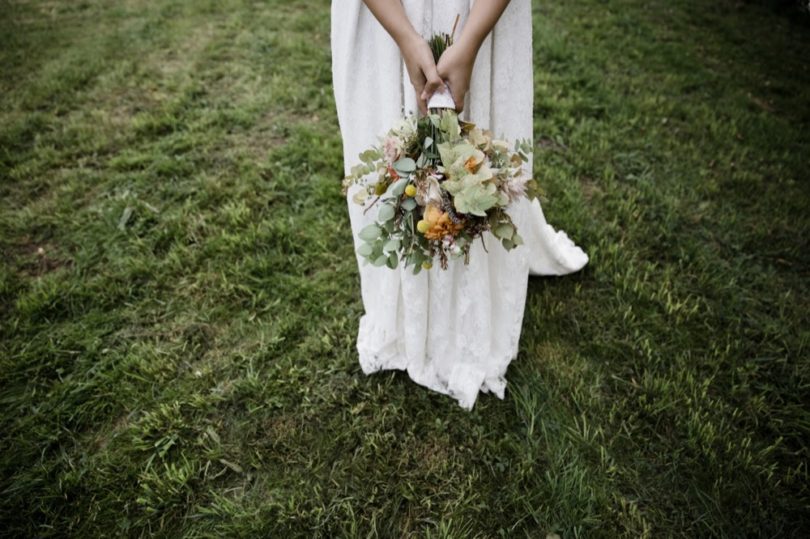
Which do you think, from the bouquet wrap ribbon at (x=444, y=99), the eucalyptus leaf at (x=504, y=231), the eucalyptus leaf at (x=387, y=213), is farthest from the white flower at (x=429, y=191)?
the bouquet wrap ribbon at (x=444, y=99)

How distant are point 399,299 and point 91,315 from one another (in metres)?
1.91

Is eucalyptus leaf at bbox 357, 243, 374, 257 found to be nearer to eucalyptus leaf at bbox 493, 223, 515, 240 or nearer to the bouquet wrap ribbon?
eucalyptus leaf at bbox 493, 223, 515, 240

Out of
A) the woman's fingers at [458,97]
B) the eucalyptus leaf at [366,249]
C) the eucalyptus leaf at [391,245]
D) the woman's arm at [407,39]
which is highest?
the woman's arm at [407,39]

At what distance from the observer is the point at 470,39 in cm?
155

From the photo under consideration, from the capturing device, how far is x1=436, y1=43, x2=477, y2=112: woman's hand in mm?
1551

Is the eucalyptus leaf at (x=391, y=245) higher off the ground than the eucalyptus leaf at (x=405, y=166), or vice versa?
the eucalyptus leaf at (x=405, y=166)

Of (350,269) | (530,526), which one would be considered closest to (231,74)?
(350,269)

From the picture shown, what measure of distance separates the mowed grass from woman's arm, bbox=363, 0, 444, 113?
4.93 ft

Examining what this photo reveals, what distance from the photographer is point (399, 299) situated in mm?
2283

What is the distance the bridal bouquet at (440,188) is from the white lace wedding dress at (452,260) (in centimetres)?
27

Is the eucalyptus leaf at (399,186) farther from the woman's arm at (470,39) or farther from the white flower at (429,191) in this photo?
the woman's arm at (470,39)

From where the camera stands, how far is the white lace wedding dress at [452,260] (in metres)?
1.76

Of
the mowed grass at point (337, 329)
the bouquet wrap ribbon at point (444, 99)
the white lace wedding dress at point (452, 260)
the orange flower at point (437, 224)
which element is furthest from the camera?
the mowed grass at point (337, 329)

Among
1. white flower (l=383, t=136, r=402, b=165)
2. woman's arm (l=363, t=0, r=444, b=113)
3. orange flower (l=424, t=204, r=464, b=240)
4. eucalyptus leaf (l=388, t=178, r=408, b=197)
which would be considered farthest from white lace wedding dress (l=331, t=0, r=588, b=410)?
orange flower (l=424, t=204, r=464, b=240)
